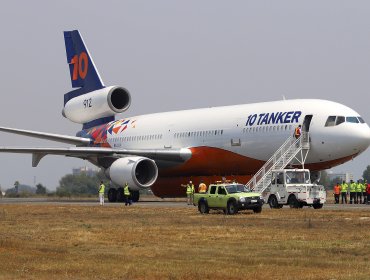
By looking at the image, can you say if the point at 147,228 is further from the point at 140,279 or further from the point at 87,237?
the point at 140,279

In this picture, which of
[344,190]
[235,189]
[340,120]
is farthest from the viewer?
[344,190]

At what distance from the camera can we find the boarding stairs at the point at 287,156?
44469 mm

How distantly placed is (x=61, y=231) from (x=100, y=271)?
9951 mm

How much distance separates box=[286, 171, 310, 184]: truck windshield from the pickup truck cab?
17.2ft

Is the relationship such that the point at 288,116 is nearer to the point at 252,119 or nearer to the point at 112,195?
the point at 252,119

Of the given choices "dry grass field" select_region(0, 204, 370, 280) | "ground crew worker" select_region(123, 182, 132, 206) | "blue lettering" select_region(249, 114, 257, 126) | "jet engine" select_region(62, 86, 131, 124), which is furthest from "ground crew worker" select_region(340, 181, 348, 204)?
"dry grass field" select_region(0, 204, 370, 280)

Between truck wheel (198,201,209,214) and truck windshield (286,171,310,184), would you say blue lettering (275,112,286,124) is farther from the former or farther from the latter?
truck wheel (198,201,209,214)

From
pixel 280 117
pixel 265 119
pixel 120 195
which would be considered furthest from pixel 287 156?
pixel 120 195

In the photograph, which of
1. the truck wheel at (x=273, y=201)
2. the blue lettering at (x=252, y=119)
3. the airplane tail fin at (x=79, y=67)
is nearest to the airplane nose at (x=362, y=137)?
the blue lettering at (x=252, y=119)

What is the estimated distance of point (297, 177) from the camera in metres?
41.1

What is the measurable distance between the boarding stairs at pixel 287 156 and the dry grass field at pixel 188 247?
11.6 metres

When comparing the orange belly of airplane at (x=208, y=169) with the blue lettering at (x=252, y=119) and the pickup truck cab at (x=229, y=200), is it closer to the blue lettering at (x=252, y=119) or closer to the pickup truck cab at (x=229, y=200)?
the blue lettering at (x=252, y=119)

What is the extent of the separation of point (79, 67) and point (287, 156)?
24706mm

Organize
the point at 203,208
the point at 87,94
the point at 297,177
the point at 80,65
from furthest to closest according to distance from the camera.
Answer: the point at 80,65 < the point at 87,94 < the point at 297,177 < the point at 203,208
